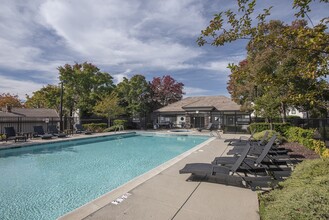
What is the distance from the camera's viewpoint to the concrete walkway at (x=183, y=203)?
12.3 ft

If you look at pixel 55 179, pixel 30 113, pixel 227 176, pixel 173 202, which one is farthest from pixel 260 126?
pixel 30 113

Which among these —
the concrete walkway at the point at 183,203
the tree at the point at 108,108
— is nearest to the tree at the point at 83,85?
the tree at the point at 108,108

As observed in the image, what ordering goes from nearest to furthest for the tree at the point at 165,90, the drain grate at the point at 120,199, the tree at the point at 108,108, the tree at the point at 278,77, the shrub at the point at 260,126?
the tree at the point at 278,77, the drain grate at the point at 120,199, the shrub at the point at 260,126, the tree at the point at 108,108, the tree at the point at 165,90

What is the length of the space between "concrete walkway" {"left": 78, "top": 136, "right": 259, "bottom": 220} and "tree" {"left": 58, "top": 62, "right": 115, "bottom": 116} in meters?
26.1

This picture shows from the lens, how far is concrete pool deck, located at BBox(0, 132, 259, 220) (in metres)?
3.75

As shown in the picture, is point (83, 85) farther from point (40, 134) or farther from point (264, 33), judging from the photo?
point (264, 33)

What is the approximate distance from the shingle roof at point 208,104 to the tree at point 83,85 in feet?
34.2

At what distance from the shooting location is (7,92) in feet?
144

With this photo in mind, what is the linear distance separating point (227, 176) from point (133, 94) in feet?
93.3

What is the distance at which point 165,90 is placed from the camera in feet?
138

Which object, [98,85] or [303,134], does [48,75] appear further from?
[303,134]

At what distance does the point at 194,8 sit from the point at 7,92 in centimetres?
4836

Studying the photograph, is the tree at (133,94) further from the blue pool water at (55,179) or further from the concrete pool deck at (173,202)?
the concrete pool deck at (173,202)

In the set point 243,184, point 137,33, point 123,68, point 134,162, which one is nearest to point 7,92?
point 123,68
